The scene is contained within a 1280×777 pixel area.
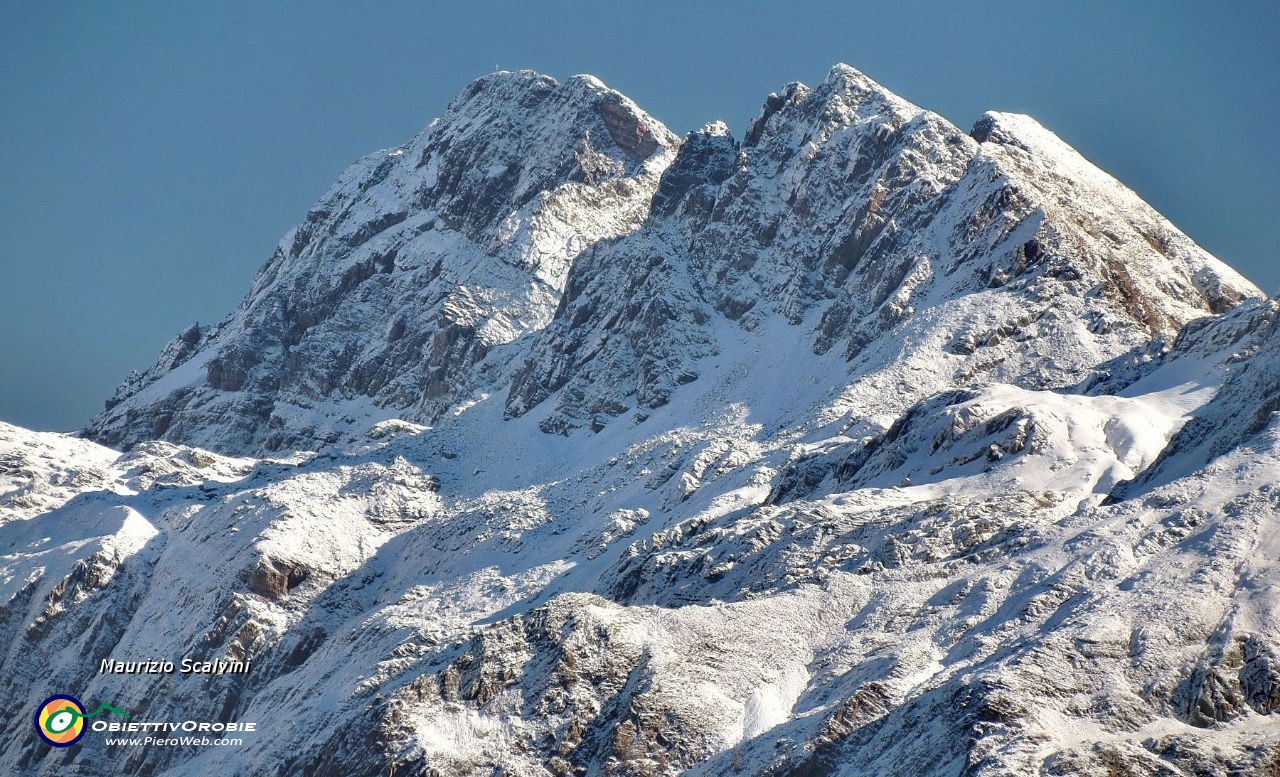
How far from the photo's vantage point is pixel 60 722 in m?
105

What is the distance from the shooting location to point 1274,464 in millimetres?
78438

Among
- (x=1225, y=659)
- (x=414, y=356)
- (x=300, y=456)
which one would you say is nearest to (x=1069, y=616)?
(x=1225, y=659)

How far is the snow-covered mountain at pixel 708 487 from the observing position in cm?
7256

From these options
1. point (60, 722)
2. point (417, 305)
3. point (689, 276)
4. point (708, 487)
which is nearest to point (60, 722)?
point (60, 722)

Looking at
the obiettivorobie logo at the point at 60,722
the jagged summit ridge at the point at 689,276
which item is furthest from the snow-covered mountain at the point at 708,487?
the obiettivorobie logo at the point at 60,722

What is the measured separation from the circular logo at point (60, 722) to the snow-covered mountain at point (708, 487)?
19.6 feet

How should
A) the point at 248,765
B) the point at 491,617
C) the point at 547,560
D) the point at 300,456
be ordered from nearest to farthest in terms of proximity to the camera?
Result: the point at 248,765
the point at 491,617
the point at 547,560
the point at 300,456

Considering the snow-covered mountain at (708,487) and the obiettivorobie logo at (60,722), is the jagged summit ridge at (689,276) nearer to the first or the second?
the snow-covered mountain at (708,487)

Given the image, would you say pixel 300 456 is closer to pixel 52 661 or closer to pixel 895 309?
pixel 52 661

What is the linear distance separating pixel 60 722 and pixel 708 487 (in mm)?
44107

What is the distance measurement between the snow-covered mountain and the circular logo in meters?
5.98

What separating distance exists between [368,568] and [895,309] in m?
45.9

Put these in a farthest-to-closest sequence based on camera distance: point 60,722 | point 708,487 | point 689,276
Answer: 1. point 689,276
2. point 708,487
3. point 60,722

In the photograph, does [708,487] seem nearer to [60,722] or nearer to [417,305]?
[60,722]
